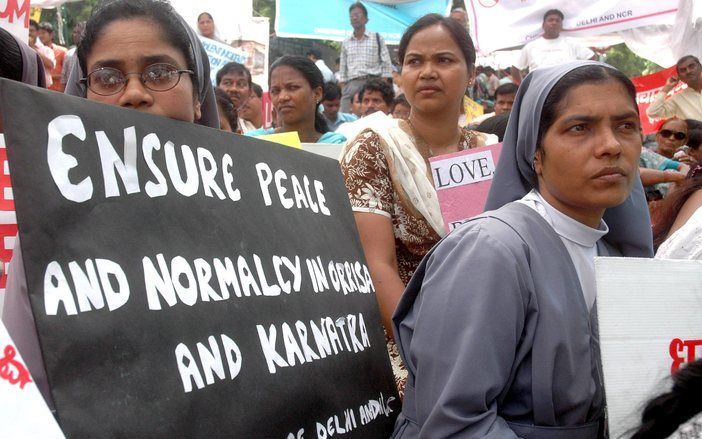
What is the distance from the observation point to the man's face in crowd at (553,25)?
26.6 feet

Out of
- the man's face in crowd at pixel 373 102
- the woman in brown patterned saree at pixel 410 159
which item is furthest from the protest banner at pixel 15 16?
the man's face in crowd at pixel 373 102

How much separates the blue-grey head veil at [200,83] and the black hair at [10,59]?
1.17 feet

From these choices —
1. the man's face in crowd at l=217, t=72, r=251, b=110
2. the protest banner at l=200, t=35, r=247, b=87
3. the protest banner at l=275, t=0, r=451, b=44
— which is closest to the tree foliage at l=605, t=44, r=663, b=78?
the protest banner at l=275, t=0, r=451, b=44

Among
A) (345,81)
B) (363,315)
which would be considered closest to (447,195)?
(363,315)

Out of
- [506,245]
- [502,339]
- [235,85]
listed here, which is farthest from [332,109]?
[502,339]

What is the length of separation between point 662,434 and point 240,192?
115 centimetres

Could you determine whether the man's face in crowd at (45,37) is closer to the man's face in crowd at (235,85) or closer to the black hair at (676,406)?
the man's face in crowd at (235,85)

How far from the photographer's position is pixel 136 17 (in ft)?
7.47

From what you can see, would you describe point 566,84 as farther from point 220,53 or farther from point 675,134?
point 220,53

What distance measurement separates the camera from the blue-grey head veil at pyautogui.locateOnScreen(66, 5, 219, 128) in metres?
2.38

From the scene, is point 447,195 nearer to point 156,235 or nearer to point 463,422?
point 463,422

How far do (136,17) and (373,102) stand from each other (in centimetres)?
624

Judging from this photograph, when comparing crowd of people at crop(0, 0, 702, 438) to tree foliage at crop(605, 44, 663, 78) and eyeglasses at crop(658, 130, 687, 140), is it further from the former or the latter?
tree foliage at crop(605, 44, 663, 78)

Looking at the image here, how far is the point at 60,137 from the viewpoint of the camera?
167 cm
